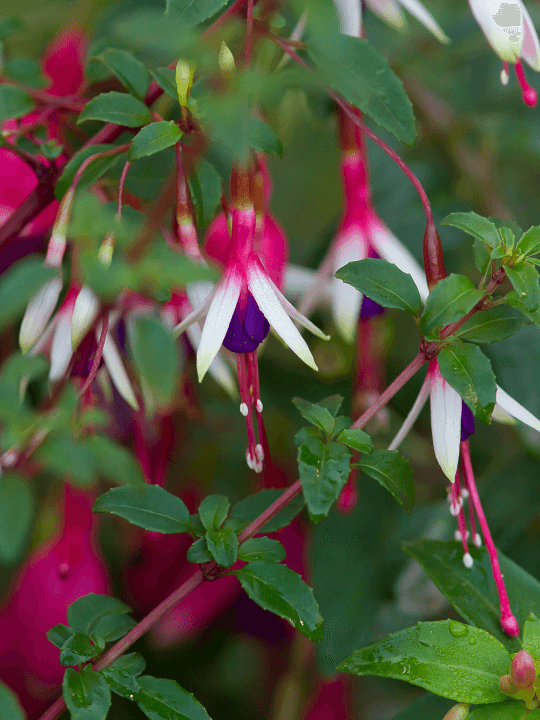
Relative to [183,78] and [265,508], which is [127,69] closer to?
[183,78]

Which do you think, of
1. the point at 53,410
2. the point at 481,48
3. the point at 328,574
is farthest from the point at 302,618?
the point at 481,48

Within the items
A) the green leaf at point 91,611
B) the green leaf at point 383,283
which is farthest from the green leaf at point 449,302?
the green leaf at point 91,611

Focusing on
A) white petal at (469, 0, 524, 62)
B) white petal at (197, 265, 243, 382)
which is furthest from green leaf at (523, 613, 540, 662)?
white petal at (469, 0, 524, 62)

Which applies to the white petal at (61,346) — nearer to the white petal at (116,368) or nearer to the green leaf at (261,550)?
the white petal at (116,368)

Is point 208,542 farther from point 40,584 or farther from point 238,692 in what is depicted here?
point 238,692

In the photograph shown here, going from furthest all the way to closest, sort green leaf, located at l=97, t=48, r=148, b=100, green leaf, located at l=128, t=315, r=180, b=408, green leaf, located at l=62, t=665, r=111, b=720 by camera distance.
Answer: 1. green leaf, located at l=97, t=48, r=148, b=100
2. green leaf, located at l=62, t=665, r=111, b=720
3. green leaf, located at l=128, t=315, r=180, b=408

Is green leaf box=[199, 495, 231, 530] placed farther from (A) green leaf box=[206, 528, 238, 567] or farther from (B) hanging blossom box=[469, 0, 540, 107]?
(B) hanging blossom box=[469, 0, 540, 107]
